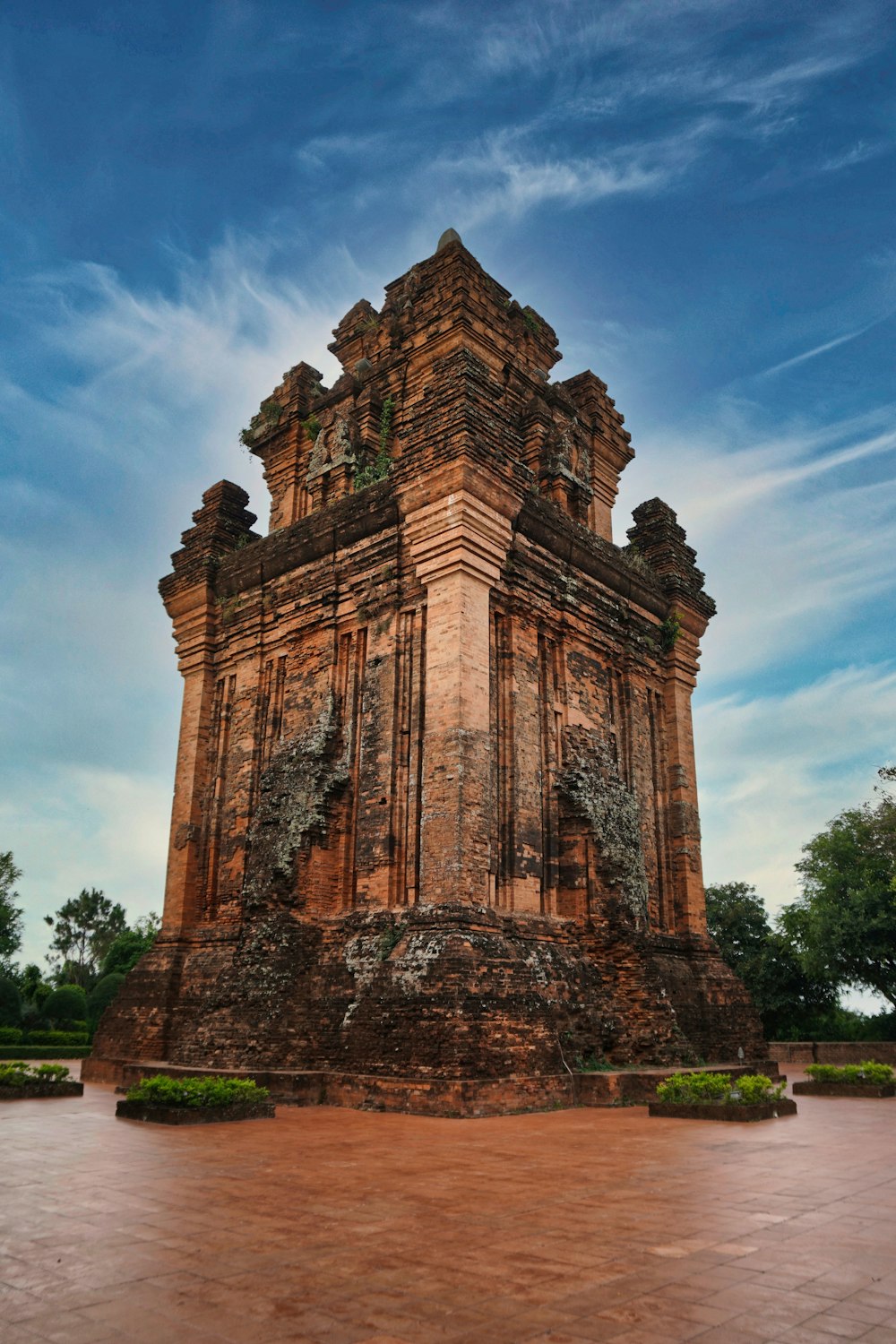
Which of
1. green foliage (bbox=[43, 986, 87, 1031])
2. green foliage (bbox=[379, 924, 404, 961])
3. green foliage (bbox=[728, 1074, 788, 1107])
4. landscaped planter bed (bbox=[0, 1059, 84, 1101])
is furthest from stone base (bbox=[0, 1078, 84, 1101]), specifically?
green foliage (bbox=[43, 986, 87, 1031])

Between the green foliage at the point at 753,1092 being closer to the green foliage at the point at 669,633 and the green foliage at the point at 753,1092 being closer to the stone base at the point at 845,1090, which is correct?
the stone base at the point at 845,1090

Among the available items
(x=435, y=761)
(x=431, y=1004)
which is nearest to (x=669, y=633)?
(x=435, y=761)

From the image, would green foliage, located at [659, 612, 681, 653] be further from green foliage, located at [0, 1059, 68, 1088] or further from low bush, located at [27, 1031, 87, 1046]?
low bush, located at [27, 1031, 87, 1046]

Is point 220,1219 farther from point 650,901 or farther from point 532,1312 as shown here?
point 650,901

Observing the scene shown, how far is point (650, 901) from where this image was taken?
634 inches

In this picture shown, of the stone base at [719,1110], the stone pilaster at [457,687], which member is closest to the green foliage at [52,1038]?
the stone pilaster at [457,687]

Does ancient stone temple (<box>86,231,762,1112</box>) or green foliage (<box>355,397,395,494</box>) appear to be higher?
green foliage (<box>355,397,395,494</box>)

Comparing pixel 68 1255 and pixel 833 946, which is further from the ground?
pixel 833 946

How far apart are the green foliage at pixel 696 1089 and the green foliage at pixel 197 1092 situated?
4.18m

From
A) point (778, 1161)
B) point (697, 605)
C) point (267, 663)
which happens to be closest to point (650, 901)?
point (697, 605)

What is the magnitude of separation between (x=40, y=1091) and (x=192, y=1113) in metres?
4.19

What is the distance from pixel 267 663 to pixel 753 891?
1951 cm

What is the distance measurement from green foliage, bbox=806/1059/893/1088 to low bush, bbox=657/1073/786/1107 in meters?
3.44

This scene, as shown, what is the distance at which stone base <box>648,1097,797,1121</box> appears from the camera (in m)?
9.72
